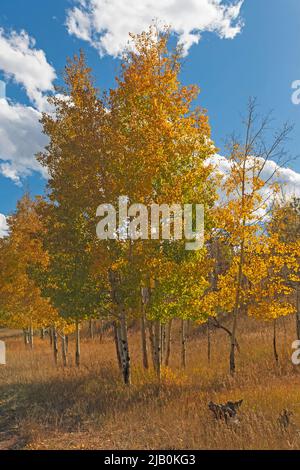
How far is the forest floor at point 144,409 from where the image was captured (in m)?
7.53

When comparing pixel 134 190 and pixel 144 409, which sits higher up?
pixel 134 190

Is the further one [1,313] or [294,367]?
[1,313]

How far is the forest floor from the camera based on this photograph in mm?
7531

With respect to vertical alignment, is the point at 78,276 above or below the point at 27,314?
above

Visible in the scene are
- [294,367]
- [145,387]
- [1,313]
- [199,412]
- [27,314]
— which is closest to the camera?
[199,412]

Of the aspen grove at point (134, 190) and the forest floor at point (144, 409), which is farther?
the aspen grove at point (134, 190)

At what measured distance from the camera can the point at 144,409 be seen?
9.99 metres

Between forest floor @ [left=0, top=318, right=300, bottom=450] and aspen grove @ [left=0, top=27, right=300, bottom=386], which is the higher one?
aspen grove @ [left=0, top=27, right=300, bottom=386]

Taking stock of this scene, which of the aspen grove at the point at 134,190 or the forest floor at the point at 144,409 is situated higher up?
the aspen grove at the point at 134,190

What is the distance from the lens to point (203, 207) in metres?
12.7

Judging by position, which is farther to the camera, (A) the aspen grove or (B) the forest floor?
(A) the aspen grove

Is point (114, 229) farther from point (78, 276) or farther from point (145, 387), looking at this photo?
point (145, 387)

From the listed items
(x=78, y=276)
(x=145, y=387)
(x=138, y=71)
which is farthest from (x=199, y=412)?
(x=138, y=71)

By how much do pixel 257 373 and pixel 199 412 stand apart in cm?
596
